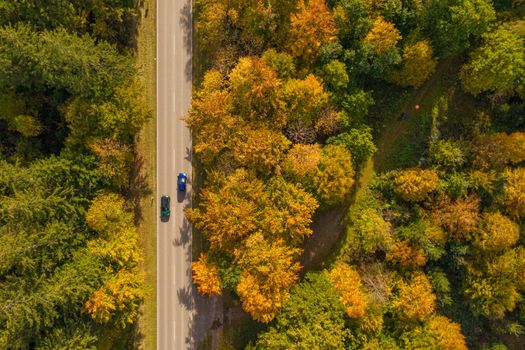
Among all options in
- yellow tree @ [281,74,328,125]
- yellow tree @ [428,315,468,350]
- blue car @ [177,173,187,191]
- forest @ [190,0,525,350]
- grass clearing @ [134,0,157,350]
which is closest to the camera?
yellow tree @ [281,74,328,125]

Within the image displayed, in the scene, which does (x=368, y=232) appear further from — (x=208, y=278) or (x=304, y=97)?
(x=208, y=278)

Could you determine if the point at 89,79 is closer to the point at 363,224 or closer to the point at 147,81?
the point at 147,81

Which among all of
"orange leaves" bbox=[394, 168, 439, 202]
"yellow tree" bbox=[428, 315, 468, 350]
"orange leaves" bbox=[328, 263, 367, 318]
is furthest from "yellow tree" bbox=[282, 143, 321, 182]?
"yellow tree" bbox=[428, 315, 468, 350]

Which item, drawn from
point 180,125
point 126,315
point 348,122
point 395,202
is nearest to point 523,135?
point 395,202

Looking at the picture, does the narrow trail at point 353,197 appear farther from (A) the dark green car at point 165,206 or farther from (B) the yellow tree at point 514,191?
(A) the dark green car at point 165,206

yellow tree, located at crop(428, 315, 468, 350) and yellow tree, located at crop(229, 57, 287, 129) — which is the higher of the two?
yellow tree, located at crop(229, 57, 287, 129)

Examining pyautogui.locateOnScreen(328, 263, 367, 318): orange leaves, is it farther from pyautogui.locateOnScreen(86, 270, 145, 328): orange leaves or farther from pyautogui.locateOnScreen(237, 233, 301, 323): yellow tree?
pyautogui.locateOnScreen(86, 270, 145, 328): orange leaves
